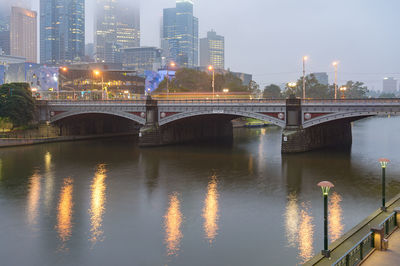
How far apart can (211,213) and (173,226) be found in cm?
388

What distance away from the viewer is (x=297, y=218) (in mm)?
26859

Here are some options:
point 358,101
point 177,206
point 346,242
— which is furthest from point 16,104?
point 346,242

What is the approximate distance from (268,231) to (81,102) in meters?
63.0

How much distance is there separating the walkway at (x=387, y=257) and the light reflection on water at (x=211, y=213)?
915cm

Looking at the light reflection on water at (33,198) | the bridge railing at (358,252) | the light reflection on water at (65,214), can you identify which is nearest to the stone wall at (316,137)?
the light reflection on water at (65,214)

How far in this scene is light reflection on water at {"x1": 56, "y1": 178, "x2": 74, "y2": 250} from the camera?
23447mm

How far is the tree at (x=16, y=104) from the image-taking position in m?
74.1

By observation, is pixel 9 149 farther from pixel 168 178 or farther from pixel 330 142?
pixel 330 142

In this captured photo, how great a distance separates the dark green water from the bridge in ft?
17.6

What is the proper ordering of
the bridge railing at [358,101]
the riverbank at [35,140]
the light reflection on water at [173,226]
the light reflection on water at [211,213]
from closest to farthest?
the light reflection on water at [173,226], the light reflection on water at [211,213], the bridge railing at [358,101], the riverbank at [35,140]

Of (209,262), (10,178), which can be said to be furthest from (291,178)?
(10,178)

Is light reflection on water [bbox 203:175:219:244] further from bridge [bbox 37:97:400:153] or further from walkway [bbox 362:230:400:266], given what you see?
bridge [bbox 37:97:400:153]

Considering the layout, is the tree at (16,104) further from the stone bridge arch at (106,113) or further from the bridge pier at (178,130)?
the bridge pier at (178,130)

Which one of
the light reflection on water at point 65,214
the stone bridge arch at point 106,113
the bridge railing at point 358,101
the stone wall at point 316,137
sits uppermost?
the bridge railing at point 358,101
